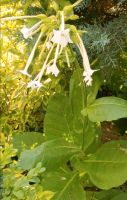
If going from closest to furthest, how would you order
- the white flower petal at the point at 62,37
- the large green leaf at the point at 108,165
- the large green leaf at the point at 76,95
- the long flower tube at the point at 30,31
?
the white flower petal at the point at 62,37
the long flower tube at the point at 30,31
the large green leaf at the point at 108,165
the large green leaf at the point at 76,95

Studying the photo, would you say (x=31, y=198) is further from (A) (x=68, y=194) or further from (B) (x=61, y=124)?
(B) (x=61, y=124)

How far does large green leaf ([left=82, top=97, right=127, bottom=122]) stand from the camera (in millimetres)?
1394

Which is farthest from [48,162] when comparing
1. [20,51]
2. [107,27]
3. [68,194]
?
[20,51]

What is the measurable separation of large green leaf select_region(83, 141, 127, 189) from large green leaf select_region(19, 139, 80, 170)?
3.0 inches

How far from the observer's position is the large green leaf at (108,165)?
1519 mm

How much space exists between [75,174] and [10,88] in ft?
1.94

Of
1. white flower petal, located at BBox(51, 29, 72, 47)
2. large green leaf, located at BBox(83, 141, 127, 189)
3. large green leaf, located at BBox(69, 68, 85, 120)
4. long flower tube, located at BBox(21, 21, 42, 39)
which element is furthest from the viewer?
large green leaf, located at BBox(69, 68, 85, 120)

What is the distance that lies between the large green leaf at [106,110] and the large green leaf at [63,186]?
0.93ft

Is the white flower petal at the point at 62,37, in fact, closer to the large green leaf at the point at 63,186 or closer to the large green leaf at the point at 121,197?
the large green leaf at the point at 63,186

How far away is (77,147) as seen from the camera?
1.60 m

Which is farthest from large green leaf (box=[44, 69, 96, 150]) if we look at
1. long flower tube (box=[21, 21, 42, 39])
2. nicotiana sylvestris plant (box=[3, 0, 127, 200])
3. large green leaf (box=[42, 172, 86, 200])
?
long flower tube (box=[21, 21, 42, 39])

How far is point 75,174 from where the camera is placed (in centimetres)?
165

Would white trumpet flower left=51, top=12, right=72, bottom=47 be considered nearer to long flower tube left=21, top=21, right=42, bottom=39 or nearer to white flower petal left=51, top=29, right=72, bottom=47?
white flower petal left=51, top=29, right=72, bottom=47

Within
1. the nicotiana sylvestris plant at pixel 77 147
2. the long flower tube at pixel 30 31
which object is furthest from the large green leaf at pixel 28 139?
the long flower tube at pixel 30 31
